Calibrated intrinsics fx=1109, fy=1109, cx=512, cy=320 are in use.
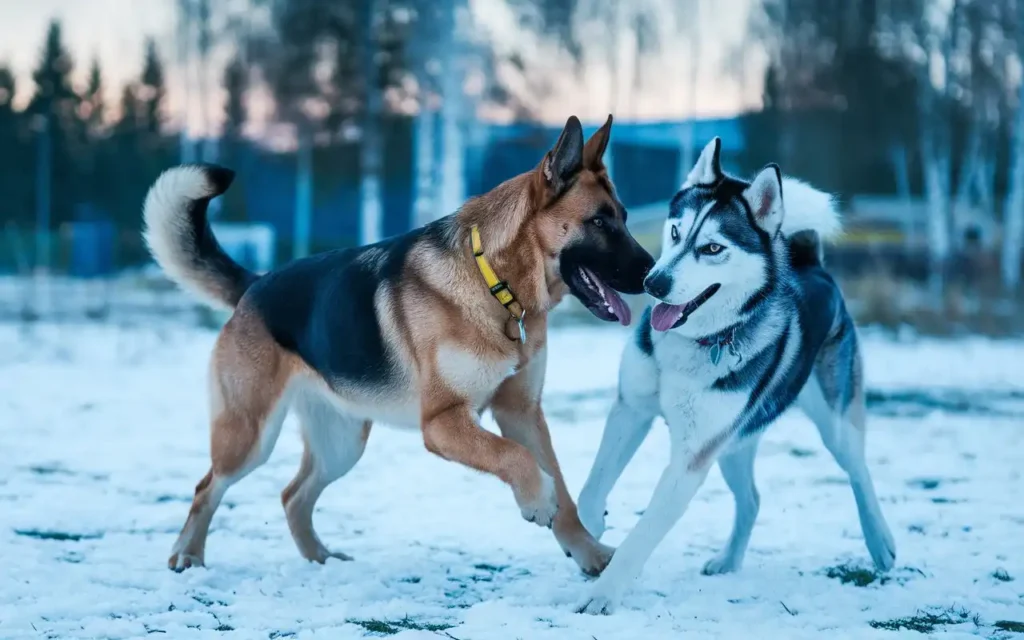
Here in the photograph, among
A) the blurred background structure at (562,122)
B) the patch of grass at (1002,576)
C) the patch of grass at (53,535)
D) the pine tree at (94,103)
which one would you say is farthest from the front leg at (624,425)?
the pine tree at (94,103)

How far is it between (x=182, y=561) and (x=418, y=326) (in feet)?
4.35

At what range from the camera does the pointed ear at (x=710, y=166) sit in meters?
4.05

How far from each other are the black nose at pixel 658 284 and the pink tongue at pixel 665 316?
153mm

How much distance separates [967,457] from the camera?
7074mm

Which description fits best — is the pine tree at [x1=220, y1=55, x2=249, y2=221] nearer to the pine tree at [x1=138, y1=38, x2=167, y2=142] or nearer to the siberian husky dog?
the pine tree at [x1=138, y1=38, x2=167, y2=142]

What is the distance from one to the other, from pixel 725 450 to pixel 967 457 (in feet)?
12.3

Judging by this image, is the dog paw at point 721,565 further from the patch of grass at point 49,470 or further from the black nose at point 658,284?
the patch of grass at point 49,470

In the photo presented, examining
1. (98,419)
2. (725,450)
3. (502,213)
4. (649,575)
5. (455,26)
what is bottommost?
(98,419)

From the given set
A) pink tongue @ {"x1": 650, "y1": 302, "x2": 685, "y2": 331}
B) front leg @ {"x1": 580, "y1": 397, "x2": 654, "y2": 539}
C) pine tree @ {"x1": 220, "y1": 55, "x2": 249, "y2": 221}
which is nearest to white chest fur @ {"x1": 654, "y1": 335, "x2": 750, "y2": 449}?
pink tongue @ {"x1": 650, "y1": 302, "x2": 685, "y2": 331}

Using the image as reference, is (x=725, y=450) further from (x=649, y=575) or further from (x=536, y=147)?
(x=536, y=147)

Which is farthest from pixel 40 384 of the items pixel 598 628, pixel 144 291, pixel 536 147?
pixel 536 147

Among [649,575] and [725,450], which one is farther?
[649,575]

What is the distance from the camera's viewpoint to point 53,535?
4.79 meters

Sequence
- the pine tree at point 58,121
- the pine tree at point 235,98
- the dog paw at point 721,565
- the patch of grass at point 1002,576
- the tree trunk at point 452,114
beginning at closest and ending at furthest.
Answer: the patch of grass at point 1002,576
the dog paw at point 721,565
the tree trunk at point 452,114
the pine tree at point 235,98
the pine tree at point 58,121
